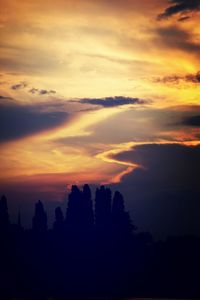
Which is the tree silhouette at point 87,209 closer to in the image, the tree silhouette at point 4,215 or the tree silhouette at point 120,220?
the tree silhouette at point 120,220

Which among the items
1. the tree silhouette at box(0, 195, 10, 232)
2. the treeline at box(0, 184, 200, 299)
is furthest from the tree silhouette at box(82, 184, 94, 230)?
the tree silhouette at box(0, 195, 10, 232)

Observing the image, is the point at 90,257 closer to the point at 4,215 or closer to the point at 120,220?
the point at 120,220

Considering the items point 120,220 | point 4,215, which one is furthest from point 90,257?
point 4,215

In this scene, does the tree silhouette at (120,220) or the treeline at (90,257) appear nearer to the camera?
the treeline at (90,257)

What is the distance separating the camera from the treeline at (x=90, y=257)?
52.3 m

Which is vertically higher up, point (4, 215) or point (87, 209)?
point (87, 209)

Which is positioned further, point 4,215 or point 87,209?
point 4,215

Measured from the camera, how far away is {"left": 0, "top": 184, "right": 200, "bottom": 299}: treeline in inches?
2060

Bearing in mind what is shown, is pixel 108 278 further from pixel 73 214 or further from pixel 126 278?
pixel 73 214

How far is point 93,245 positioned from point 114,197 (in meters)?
5.84

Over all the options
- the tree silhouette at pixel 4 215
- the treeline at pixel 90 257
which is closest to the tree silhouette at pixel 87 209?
the treeline at pixel 90 257

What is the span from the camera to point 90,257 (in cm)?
5703

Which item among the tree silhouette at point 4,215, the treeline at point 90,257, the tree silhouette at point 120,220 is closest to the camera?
the treeline at point 90,257

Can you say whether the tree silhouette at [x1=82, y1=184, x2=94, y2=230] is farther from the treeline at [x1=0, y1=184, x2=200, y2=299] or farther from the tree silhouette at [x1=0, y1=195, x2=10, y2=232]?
the tree silhouette at [x1=0, y1=195, x2=10, y2=232]
